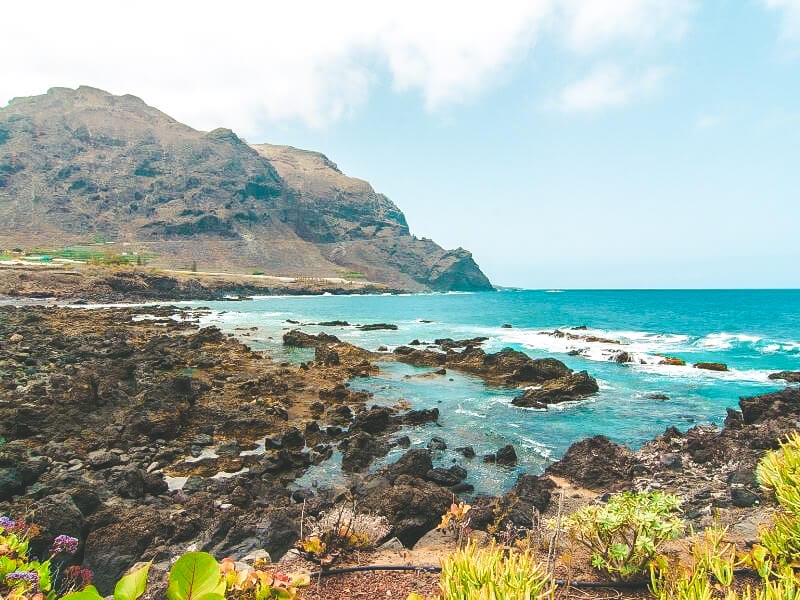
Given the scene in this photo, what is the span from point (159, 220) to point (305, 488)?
157 meters

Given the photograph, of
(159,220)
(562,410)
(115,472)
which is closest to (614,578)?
(115,472)

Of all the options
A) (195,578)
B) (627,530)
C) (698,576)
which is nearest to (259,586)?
(195,578)

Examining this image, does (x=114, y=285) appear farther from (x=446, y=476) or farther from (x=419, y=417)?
(x=446, y=476)

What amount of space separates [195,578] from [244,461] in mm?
11925

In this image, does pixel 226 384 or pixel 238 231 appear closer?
pixel 226 384

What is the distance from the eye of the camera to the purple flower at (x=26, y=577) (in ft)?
8.91

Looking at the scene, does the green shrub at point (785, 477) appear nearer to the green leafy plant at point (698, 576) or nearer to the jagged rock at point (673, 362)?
the green leafy plant at point (698, 576)

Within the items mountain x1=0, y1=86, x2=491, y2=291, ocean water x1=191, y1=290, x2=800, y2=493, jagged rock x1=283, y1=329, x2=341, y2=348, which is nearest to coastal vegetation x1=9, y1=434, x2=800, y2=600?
ocean water x1=191, y1=290, x2=800, y2=493

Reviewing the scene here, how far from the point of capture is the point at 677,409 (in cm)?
2075

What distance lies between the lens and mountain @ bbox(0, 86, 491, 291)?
5305 inches

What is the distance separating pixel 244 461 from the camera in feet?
42.4

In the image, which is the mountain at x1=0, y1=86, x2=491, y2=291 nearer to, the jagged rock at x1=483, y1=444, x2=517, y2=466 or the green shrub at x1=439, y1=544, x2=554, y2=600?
the jagged rock at x1=483, y1=444, x2=517, y2=466

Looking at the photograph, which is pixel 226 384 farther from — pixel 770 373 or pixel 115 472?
pixel 770 373

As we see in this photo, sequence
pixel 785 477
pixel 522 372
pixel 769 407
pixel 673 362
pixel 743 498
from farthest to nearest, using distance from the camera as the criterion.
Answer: pixel 673 362 → pixel 522 372 → pixel 769 407 → pixel 743 498 → pixel 785 477
